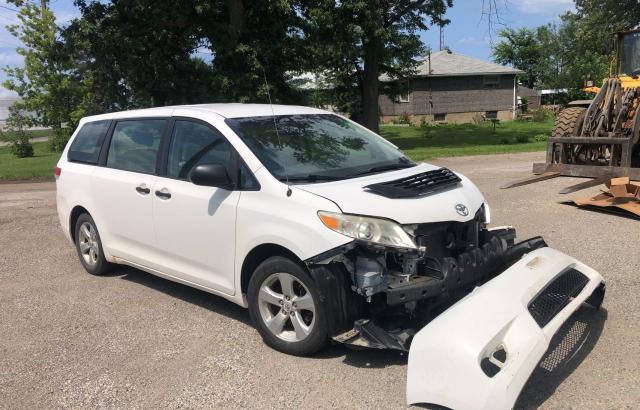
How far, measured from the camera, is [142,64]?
66.1 feet

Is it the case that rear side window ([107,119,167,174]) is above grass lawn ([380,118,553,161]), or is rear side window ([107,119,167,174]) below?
above

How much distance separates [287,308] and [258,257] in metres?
0.48

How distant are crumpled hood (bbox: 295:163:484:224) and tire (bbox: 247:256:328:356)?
22.1 inches

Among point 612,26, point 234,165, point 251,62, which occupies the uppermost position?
point 612,26

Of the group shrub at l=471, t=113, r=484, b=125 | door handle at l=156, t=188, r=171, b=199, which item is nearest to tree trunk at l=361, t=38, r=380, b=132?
shrub at l=471, t=113, r=484, b=125

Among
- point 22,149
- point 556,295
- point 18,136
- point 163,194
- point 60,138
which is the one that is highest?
point 163,194

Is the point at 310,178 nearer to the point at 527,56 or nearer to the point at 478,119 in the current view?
the point at 478,119

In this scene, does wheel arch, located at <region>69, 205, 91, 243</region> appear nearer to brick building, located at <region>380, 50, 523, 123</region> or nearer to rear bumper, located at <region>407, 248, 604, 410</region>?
rear bumper, located at <region>407, 248, 604, 410</region>

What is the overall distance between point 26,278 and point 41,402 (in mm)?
3215

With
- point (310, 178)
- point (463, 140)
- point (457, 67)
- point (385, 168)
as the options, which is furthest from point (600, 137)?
point (457, 67)

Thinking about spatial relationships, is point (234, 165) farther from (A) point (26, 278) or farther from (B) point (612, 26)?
(B) point (612, 26)

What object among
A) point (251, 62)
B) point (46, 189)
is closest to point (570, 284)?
point (46, 189)

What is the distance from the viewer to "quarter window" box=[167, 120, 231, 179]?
4770 millimetres

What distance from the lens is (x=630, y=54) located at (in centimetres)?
1224
